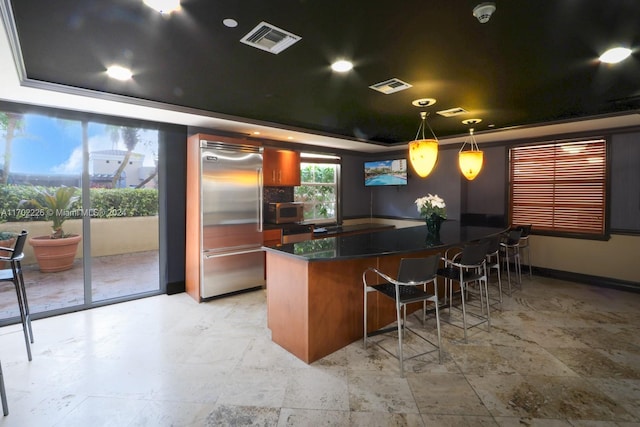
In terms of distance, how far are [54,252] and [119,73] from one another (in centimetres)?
254

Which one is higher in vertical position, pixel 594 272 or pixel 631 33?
pixel 631 33

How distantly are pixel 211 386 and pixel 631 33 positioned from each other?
3.76m

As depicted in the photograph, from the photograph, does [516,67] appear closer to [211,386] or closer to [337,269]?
[337,269]

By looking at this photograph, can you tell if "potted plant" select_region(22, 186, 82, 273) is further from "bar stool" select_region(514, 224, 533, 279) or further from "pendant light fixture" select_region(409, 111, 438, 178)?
"bar stool" select_region(514, 224, 533, 279)

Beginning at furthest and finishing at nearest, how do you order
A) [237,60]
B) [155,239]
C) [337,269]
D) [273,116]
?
[155,239], [273,116], [337,269], [237,60]

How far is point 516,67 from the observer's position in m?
2.66

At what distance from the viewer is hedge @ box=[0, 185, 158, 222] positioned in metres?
3.49

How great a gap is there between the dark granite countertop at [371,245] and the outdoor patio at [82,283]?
2762 mm

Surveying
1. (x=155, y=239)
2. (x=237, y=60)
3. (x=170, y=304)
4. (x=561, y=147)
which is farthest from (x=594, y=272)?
(x=155, y=239)

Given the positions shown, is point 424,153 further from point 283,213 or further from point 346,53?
point 283,213

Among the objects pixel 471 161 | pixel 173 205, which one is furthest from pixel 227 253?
pixel 471 161

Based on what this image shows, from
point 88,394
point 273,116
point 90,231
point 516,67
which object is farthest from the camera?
point 273,116

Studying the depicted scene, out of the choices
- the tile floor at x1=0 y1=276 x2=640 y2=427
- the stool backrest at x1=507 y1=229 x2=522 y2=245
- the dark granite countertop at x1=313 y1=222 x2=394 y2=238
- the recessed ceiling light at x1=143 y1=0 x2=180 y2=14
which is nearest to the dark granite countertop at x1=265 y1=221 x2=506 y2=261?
the stool backrest at x1=507 y1=229 x2=522 y2=245

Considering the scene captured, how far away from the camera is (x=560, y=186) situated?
17.3 feet
